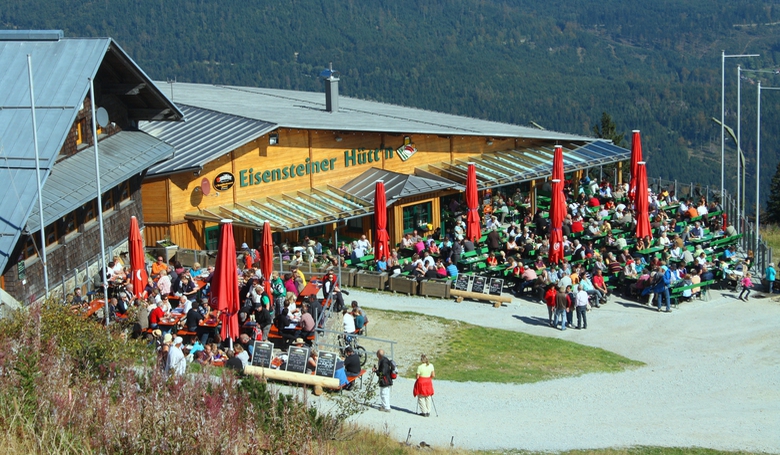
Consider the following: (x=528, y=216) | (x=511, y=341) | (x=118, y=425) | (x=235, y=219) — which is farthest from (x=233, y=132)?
(x=118, y=425)

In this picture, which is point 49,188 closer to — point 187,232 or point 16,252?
point 16,252

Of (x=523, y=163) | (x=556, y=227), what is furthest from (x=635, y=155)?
(x=523, y=163)

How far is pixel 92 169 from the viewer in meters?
28.3

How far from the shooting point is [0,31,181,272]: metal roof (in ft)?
79.0

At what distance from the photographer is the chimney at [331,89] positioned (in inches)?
1692

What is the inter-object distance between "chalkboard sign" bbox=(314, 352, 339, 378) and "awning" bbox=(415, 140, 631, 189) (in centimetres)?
1895

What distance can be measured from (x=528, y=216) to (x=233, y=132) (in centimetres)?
1067

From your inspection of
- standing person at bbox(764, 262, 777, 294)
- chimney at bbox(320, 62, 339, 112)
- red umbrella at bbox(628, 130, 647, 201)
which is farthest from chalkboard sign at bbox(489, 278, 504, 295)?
chimney at bbox(320, 62, 339, 112)

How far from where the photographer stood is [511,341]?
27.2 m

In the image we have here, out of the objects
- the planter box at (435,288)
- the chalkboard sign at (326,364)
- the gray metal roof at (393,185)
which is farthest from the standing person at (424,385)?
the gray metal roof at (393,185)

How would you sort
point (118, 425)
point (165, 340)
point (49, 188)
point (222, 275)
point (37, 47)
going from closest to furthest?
1. point (118, 425)
2. point (165, 340)
3. point (222, 275)
4. point (49, 188)
5. point (37, 47)

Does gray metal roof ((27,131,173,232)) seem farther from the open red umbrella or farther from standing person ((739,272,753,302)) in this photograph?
standing person ((739,272,753,302))

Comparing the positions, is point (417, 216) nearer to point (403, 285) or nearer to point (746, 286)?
point (403, 285)

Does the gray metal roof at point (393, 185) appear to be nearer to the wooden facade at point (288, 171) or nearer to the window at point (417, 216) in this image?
the wooden facade at point (288, 171)
